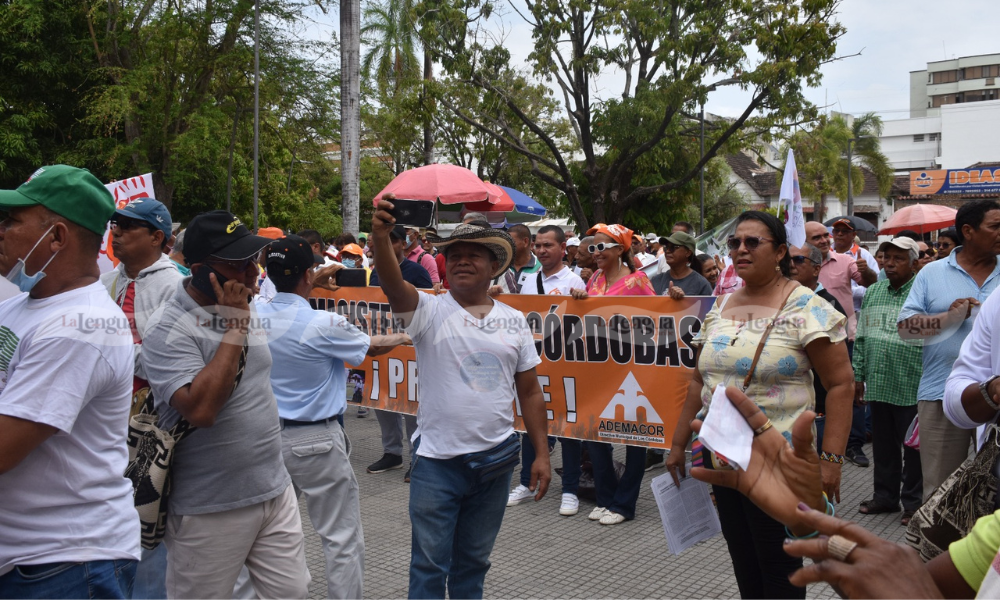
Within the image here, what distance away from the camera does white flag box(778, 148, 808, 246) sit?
430 cm

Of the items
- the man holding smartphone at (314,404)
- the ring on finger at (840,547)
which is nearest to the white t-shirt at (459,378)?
the man holding smartphone at (314,404)

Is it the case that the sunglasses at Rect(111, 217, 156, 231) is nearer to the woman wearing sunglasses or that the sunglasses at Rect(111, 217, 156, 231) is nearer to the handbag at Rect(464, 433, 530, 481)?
the handbag at Rect(464, 433, 530, 481)

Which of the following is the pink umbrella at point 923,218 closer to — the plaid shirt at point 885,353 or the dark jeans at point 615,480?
the plaid shirt at point 885,353

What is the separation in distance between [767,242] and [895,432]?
3.51 metres

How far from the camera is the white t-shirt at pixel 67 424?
2.17 m

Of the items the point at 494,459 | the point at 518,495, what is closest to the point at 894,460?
the point at 518,495

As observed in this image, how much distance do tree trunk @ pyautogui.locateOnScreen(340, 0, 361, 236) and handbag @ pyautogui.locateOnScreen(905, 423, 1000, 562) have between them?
11.9 meters

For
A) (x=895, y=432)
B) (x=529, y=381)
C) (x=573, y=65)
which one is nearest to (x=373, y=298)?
(x=529, y=381)

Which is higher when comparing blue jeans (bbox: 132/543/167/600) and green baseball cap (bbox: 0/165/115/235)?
green baseball cap (bbox: 0/165/115/235)

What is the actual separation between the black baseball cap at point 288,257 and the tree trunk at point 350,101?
9.77 meters

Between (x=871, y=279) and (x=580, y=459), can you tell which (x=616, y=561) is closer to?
(x=580, y=459)

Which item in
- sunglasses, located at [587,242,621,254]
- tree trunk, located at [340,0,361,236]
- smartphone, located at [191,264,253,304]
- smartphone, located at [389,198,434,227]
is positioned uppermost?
tree trunk, located at [340,0,361,236]

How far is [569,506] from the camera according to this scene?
6.10 m

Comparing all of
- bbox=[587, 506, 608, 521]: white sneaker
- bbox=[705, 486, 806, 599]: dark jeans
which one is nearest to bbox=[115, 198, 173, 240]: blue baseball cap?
bbox=[705, 486, 806, 599]: dark jeans
